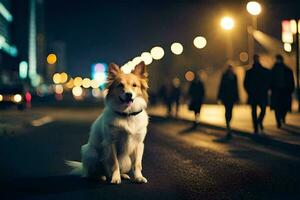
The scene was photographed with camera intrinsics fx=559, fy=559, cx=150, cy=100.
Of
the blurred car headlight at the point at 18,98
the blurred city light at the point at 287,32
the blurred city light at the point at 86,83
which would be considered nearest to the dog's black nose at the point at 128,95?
the blurred city light at the point at 287,32

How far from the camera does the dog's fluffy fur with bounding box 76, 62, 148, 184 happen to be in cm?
746

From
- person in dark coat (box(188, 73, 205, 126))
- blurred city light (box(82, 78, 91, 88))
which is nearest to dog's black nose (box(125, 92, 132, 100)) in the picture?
person in dark coat (box(188, 73, 205, 126))

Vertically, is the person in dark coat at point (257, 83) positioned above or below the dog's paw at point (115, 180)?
above

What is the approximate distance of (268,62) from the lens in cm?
3925

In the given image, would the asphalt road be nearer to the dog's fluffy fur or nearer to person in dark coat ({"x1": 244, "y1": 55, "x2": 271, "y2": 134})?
the dog's fluffy fur

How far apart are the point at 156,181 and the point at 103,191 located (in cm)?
121

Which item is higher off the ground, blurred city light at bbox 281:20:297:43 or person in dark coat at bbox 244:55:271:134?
blurred city light at bbox 281:20:297:43

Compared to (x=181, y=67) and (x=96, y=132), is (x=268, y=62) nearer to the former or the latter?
(x=96, y=132)

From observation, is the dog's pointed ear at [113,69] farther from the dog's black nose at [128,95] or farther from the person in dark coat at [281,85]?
the person in dark coat at [281,85]

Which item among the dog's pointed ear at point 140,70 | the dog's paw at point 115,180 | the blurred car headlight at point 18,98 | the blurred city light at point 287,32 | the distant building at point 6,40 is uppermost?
the distant building at point 6,40

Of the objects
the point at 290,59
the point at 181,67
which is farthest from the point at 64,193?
the point at 181,67

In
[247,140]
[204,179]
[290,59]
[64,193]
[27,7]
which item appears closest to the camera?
[64,193]

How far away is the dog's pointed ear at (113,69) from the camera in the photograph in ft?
24.7

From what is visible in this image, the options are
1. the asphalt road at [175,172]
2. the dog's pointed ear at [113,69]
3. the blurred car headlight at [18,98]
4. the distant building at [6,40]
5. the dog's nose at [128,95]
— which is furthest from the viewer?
the distant building at [6,40]
